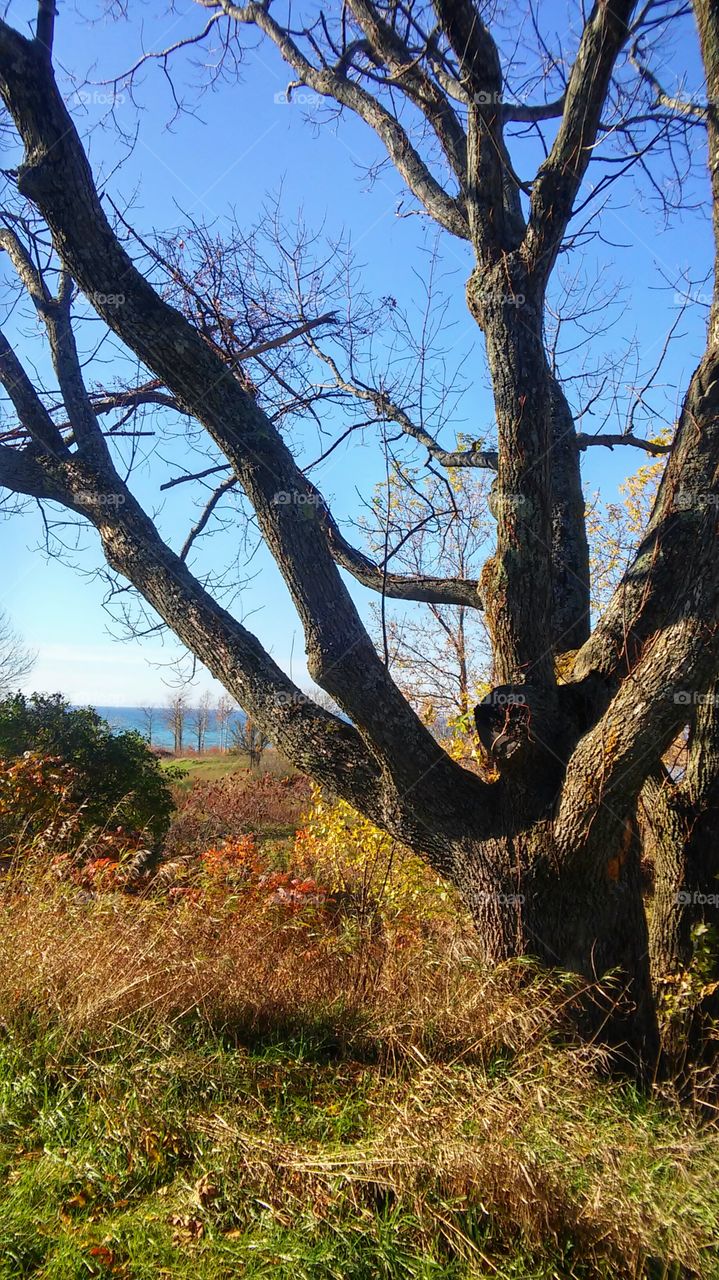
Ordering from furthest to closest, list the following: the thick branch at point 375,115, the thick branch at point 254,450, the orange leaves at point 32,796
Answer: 1. the orange leaves at point 32,796
2. the thick branch at point 375,115
3. the thick branch at point 254,450

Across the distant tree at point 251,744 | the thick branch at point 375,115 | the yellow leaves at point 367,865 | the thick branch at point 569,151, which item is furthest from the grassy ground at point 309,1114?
the distant tree at point 251,744

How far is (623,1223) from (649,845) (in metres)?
3.12

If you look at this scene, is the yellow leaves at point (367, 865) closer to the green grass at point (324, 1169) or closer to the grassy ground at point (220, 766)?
the green grass at point (324, 1169)

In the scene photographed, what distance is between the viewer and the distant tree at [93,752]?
10203mm

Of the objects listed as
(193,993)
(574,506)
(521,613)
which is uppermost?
(574,506)

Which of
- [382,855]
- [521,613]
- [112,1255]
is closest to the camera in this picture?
[112,1255]

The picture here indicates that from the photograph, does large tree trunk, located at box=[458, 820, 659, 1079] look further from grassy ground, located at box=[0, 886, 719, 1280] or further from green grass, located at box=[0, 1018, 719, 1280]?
green grass, located at box=[0, 1018, 719, 1280]

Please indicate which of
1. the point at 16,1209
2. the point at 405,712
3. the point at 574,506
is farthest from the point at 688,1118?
the point at 574,506

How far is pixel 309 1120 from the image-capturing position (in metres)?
2.99

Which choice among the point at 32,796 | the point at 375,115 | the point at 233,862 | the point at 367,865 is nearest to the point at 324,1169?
the point at 367,865

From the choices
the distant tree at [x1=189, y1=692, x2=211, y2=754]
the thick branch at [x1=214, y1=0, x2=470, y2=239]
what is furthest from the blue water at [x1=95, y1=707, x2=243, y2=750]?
the thick branch at [x1=214, y1=0, x2=470, y2=239]

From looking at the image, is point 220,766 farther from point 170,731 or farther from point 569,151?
point 569,151

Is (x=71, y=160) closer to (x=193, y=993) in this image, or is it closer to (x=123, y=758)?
(x=193, y=993)

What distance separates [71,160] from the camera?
359cm
